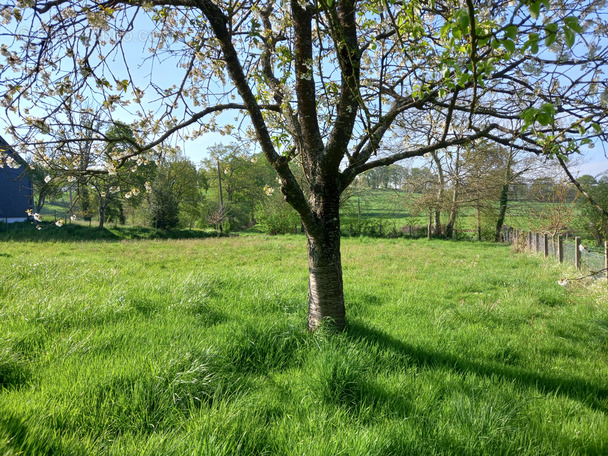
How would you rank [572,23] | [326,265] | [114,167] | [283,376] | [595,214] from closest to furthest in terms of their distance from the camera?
[572,23]
[283,376]
[114,167]
[326,265]
[595,214]

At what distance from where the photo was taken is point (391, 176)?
30.2 metres

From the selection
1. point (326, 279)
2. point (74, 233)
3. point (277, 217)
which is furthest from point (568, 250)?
point (74, 233)

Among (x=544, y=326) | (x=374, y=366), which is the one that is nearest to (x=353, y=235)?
(x=544, y=326)

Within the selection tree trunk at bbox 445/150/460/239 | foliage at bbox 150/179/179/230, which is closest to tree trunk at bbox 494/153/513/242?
tree trunk at bbox 445/150/460/239

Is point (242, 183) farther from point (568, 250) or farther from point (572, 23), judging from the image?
point (572, 23)

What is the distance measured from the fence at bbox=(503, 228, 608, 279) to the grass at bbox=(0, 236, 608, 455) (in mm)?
2317

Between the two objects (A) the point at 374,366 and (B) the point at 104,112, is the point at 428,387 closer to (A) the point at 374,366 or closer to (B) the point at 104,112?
(A) the point at 374,366

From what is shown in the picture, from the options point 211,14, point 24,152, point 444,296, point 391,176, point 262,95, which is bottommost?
point 444,296

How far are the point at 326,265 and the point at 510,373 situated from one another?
2266mm

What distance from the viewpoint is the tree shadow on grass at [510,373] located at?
2.84m

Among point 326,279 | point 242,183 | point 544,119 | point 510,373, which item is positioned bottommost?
point 510,373

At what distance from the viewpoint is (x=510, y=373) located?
3.11 meters

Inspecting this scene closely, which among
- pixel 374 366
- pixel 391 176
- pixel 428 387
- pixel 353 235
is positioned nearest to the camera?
pixel 428 387

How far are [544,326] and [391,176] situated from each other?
88.5 feet
